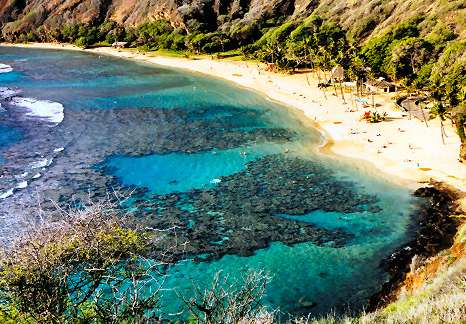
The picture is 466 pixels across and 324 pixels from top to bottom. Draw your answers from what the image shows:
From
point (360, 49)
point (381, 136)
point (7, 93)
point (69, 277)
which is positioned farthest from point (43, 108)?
point (69, 277)

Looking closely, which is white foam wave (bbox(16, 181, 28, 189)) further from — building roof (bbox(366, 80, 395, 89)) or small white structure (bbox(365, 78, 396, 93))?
building roof (bbox(366, 80, 395, 89))

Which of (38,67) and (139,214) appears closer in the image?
(139,214)

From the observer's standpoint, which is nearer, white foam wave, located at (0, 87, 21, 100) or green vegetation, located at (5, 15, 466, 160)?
green vegetation, located at (5, 15, 466, 160)

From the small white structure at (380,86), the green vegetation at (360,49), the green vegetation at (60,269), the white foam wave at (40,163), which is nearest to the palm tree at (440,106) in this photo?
the green vegetation at (360,49)

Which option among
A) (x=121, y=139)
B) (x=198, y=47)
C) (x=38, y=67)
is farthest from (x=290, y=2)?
(x=121, y=139)

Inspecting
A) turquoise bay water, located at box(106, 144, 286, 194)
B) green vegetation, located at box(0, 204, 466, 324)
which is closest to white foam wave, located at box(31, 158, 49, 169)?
turquoise bay water, located at box(106, 144, 286, 194)

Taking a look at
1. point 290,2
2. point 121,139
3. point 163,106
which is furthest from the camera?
point 290,2

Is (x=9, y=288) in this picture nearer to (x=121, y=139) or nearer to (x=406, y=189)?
(x=406, y=189)
